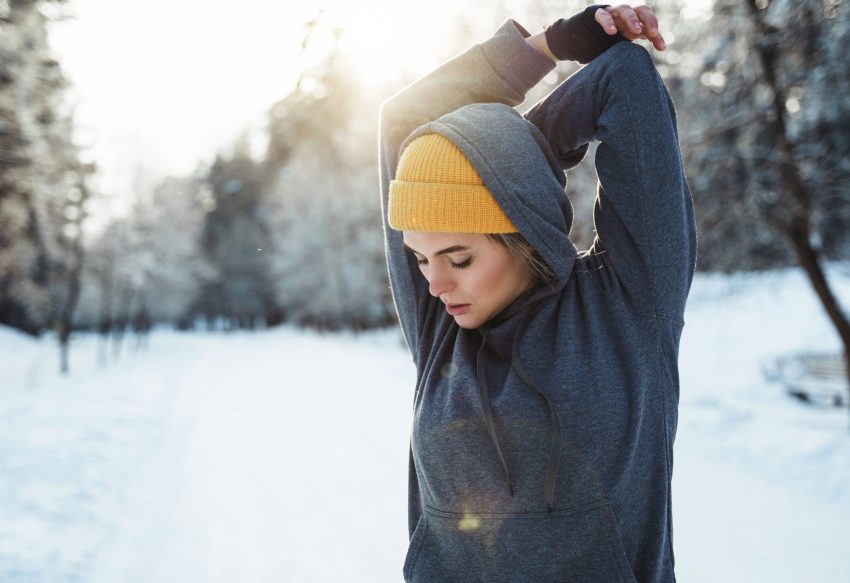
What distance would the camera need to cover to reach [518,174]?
4.07 ft

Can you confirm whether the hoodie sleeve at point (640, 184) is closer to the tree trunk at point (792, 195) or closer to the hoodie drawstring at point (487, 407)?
the hoodie drawstring at point (487, 407)

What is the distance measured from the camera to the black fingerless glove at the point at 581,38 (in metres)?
1.35

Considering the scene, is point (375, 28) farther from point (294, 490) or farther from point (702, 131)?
point (702, 131)

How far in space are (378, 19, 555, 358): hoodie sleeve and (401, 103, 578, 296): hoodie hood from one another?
300mm

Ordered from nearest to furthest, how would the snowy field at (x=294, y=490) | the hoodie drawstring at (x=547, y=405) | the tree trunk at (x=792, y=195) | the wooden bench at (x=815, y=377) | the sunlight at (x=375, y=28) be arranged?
the hoodie drawstring at (x=547, y=405)
the sunlight at (x=375, y=28)
the snowy field at (x=294, y=490)
the tree trunk at (x=792, y=195)
the wooden bench at (x=815, y=377)

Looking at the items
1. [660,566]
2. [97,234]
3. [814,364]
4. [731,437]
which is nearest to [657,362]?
[660,566]

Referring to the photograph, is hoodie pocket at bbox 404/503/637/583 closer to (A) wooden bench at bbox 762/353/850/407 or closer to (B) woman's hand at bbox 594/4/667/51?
(B) woman's hand at bbox 594/4/667/51

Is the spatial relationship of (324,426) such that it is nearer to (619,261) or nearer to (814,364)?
(619,261)

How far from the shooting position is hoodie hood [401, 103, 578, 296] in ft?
4.06

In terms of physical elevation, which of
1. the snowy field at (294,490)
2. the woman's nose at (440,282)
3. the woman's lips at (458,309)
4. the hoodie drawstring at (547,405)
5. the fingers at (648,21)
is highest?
the fingers at (648,21)

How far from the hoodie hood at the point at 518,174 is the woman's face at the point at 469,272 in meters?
0.10

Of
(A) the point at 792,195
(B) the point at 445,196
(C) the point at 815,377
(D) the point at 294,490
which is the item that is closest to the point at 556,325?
(B) the point at 445,196

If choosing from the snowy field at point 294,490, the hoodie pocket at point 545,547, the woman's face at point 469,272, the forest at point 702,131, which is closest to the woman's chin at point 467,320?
the woman's face at point 469,272

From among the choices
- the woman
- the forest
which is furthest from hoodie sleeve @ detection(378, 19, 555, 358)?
the forest
